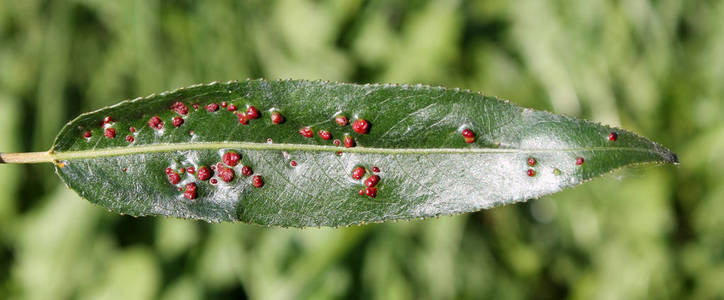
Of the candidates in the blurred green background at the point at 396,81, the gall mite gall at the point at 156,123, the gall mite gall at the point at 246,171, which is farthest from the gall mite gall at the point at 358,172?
the blurred green background at the point at 396,81

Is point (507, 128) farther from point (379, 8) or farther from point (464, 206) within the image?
point (379, 8)

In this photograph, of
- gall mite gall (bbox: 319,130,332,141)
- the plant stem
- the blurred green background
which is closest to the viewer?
the plant stem

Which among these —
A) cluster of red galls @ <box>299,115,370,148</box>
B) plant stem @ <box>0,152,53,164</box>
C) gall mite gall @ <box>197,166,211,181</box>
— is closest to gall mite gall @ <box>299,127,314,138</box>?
cluster of red galls @ <box>299,115,370,148</box>

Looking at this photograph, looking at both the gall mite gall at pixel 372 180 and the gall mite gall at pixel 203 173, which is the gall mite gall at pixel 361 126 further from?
the gall mite gall at pixel 203 173

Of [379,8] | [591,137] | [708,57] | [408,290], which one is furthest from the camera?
[708,57]

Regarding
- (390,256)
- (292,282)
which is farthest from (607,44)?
(292,282)

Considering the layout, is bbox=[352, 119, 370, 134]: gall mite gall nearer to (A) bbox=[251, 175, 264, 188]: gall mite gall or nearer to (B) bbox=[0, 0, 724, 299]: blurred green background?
(A) bbox=[251, 175, 264, 188]: gall mite gall
